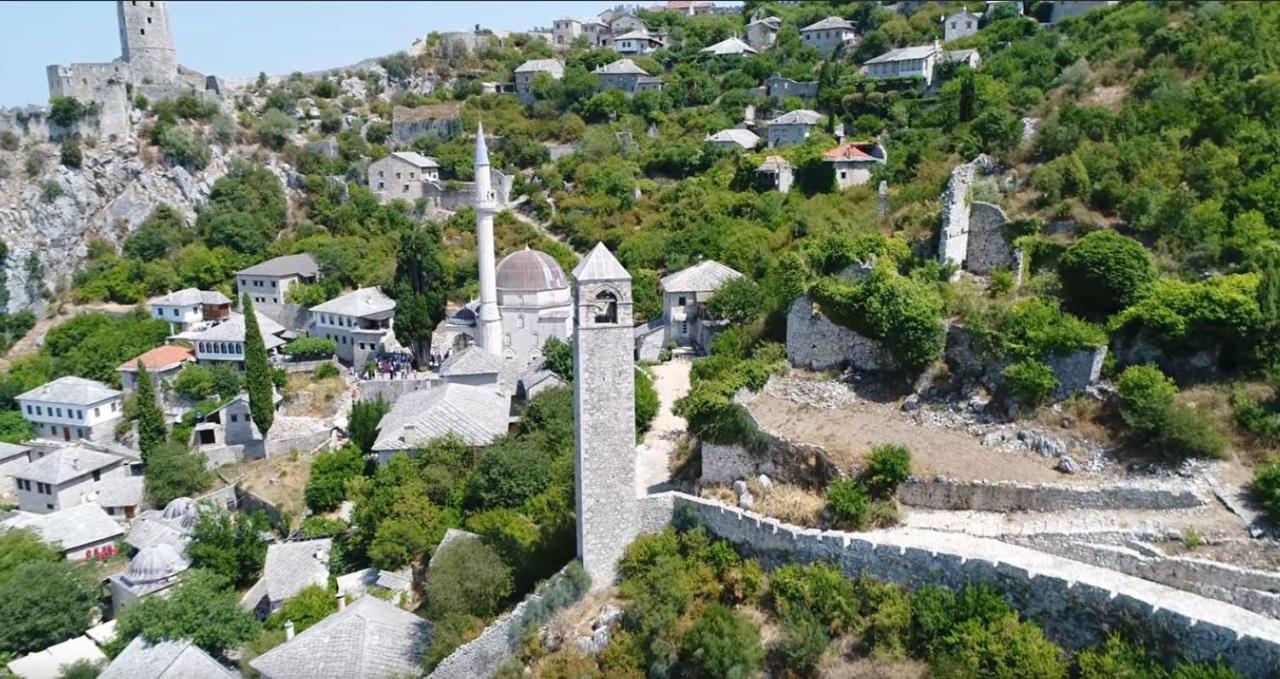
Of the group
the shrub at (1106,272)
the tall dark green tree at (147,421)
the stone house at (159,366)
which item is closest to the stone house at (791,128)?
the shrub at (1106,272)

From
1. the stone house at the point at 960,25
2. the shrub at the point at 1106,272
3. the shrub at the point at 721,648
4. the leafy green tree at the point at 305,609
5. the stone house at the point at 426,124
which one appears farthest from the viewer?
the stone house at the point at 426,124

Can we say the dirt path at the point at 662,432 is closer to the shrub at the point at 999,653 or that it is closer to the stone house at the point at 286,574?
the shrub at the point at 999,653

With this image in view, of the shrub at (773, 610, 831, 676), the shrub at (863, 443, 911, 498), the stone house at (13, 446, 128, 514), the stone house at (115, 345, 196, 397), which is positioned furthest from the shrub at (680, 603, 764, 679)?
the stone house at (115, 345, 196, 397)

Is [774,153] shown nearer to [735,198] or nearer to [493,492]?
[735,198]

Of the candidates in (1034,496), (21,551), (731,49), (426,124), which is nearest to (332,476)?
(21,551)

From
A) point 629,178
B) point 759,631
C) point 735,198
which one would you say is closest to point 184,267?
point 629,178

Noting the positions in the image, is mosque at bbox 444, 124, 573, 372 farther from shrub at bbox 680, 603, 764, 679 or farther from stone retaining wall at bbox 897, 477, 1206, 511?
shrub at bbox 680, 603, 764, 679

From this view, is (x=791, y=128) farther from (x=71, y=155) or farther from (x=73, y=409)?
(x=71, y=155)
